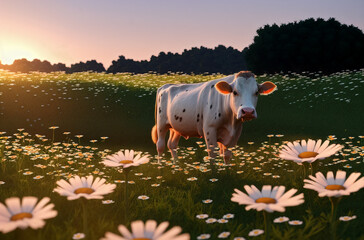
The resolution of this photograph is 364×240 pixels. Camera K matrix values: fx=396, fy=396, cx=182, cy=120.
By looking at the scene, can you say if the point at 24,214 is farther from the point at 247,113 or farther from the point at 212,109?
the point at 212,109

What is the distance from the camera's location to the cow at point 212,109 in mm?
6695

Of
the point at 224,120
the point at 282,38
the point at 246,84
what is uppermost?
the point at 282,38

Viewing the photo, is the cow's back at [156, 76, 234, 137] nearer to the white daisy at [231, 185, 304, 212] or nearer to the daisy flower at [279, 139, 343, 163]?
the daisy flower at [279, 139, 343, 163]

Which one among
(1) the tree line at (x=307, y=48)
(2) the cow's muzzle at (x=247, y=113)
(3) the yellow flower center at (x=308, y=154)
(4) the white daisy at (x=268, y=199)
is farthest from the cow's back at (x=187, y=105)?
(1) the tree line at (x=307, y=48)

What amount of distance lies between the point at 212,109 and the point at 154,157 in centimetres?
382

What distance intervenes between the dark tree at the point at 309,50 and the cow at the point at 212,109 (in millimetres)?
30009

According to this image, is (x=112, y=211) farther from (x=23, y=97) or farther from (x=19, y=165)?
(x=23, y=97)

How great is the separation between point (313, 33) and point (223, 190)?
3684 centimetres

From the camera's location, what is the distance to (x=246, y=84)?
22.0 feet

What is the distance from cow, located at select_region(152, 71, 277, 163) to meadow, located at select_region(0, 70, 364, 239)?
0.55 metres

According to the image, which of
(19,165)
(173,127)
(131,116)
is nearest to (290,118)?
(131,116)

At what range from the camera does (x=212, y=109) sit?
7.52 meters

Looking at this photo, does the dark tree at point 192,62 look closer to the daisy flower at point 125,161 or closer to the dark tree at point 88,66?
the dark tree at point 88,66

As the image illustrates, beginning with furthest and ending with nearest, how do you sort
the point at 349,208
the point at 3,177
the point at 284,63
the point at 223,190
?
the point at 284,63
the point at 3,177
the point at 223,190
the point at 349,208
